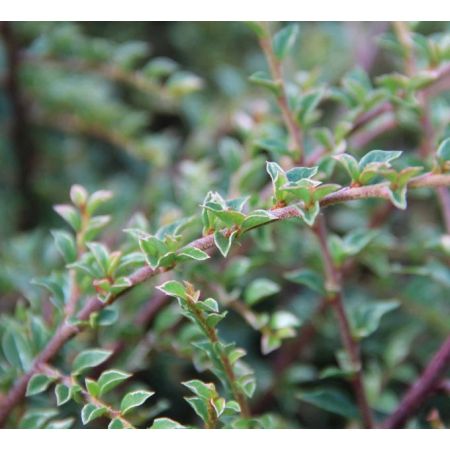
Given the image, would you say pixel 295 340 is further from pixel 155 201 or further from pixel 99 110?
pixel 99 110

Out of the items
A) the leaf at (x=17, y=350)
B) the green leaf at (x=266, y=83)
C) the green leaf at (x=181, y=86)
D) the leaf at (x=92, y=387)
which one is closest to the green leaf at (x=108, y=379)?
the leaf at (x=92, y=387)

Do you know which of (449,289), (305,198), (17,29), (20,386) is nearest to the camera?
(305,198)

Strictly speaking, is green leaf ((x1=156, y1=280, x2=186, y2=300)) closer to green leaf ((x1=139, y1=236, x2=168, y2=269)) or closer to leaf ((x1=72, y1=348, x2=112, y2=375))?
green leaf ((x1=139, y1=236, x2=168, y2=269))

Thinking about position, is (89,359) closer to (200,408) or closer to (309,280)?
(200,408)

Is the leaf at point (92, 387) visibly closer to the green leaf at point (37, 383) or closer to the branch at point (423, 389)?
the green leaf at point (37, 383)

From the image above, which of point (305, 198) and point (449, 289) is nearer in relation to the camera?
point (305, 198)

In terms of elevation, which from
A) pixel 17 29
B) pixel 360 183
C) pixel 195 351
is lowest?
pixel 195 351

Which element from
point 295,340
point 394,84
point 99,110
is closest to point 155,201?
point 99,110

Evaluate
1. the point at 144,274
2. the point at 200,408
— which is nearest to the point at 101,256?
the point at 144,274
